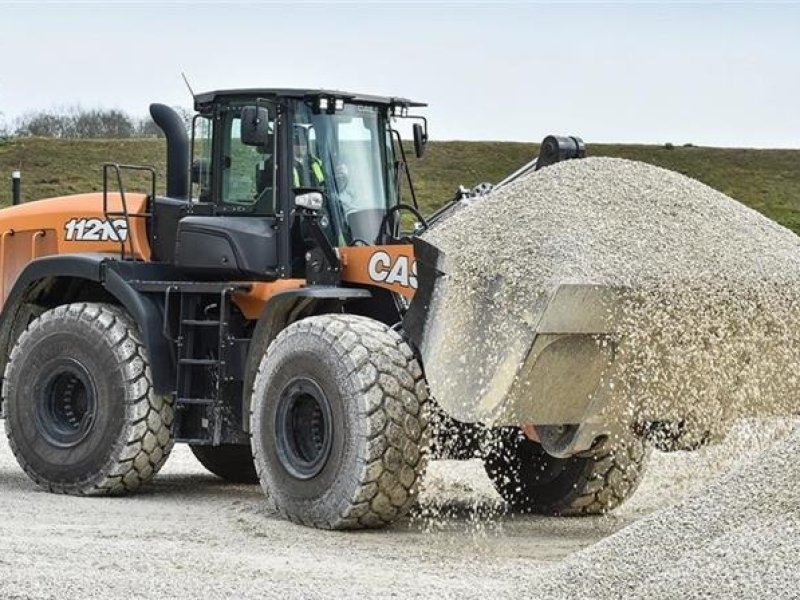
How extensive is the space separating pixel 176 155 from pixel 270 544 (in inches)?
134

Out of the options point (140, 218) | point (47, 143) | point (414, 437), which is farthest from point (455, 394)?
point (47, 143)

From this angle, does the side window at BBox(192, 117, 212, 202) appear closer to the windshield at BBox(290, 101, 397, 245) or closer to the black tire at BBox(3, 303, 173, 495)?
the windshield at BBox(290, 101, 397, 245)

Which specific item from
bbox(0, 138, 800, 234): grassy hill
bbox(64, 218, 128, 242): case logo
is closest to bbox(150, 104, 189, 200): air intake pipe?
bbox(64, 218, 128, 242): case logo

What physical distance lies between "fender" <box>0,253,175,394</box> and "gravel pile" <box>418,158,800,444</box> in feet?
7.04

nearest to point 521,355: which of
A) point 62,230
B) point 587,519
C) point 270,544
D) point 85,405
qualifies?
point 270,544

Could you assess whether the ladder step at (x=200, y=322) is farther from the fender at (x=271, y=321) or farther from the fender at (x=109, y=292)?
the fender at (x=271, y=321)

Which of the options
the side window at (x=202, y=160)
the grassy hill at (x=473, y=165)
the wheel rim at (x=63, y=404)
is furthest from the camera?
the grassy hill at (x=473, y=165)

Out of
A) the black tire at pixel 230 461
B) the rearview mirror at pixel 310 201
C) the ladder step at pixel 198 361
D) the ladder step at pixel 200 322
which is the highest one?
the rearview mirror at pixel 310 201

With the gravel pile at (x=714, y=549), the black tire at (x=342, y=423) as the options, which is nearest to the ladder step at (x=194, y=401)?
the black tire at (x=342, y=423)

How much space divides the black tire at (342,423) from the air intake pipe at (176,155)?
2.12 metres

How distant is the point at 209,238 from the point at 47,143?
36.0 meters

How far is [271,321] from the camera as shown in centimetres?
986

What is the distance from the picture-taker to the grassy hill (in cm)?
3984

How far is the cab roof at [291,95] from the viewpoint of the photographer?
10227mm
